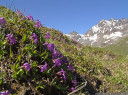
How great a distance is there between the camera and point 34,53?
370 centimetres

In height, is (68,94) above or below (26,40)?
below

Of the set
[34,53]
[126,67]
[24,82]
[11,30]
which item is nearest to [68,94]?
[24,82]

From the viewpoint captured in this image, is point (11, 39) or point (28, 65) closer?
point (28, 65)

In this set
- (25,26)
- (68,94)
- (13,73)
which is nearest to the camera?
(13,73)

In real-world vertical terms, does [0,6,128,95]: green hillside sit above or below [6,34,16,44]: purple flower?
below

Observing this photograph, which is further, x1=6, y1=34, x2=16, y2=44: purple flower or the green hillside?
x1=6, y1=34, x2=16, y2=44: purple flower

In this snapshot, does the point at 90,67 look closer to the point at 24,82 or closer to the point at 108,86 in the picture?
the point at 108,86

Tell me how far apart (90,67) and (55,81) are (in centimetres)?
324

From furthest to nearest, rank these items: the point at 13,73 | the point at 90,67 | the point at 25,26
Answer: the point at 90,67 → the point at 25,26 → the point at 13,73

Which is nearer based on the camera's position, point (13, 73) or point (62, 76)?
point (13, 73)

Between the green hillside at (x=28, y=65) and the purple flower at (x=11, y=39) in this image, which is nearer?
the green hillside at (x=28, y=65)

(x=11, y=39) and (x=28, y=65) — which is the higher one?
(x=11, y=39)

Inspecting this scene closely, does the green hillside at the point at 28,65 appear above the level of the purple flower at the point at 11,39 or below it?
below

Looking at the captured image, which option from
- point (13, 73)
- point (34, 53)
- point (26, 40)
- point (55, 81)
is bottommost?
point (55, 81)
